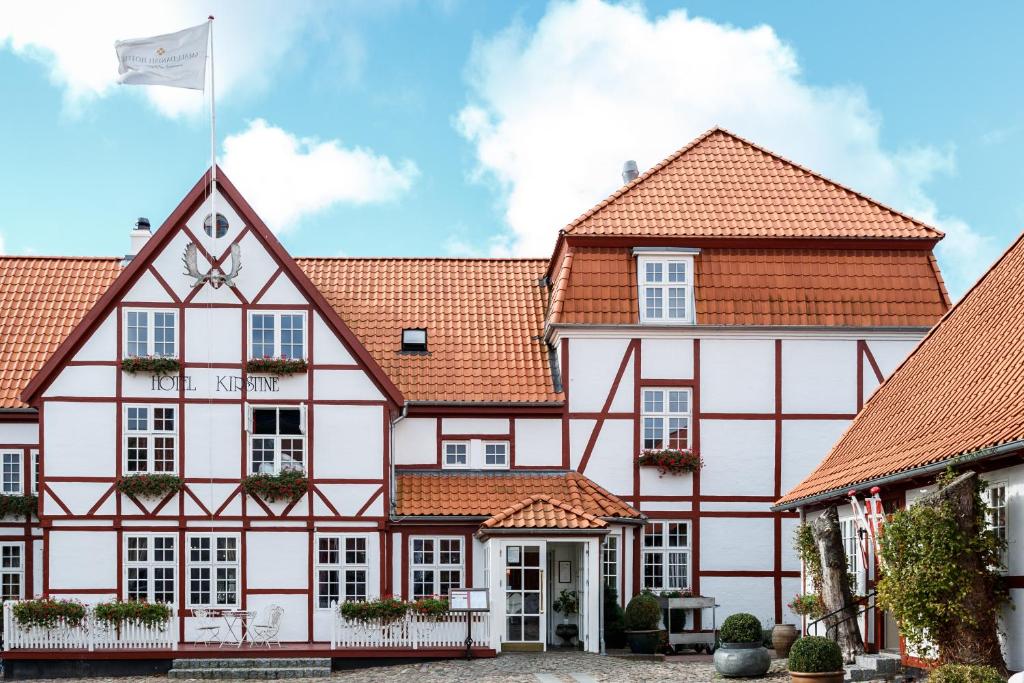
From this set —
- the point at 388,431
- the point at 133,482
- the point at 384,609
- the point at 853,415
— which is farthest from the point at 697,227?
the point at 133,482

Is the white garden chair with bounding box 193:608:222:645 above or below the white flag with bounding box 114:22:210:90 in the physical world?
below

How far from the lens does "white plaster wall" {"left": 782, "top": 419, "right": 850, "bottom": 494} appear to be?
30.8 meters

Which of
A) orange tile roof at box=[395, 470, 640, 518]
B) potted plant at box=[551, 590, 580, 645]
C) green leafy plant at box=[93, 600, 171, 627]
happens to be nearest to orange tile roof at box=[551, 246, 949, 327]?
orange tile roof at box=[395, 470, 640, 518]

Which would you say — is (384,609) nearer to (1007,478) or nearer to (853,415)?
(853,415)

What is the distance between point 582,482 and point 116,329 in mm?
10232

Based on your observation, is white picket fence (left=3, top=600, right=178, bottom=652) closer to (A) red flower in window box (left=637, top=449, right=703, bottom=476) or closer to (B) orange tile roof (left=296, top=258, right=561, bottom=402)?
(B) orange tile roof (left=296, top=258, right=561, bottom=402)

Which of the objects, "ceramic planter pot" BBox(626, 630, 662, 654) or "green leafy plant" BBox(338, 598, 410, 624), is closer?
"green leafy plant" BBox(338, 598, 410, 624)

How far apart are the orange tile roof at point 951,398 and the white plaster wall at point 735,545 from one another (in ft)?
15.6

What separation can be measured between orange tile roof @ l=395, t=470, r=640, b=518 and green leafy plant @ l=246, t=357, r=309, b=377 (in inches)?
135

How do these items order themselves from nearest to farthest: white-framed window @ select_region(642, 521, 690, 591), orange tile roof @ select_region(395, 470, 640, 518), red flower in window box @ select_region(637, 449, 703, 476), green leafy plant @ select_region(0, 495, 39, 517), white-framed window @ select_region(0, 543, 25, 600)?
orange tile roof @ select_region(395, 470, 640, 518), green leafy plant @ select_region(0, 495, 39, 517), white-framed window @ select_region(0, 543, 25, 600), red flower in window box @ select_region(637, 449, 703, 476), white-framed window @ select_region(642, 521, 690, 591)

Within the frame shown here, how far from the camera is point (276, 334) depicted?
2900 cm

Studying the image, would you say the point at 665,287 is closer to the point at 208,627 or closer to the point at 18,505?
the point at 208,627

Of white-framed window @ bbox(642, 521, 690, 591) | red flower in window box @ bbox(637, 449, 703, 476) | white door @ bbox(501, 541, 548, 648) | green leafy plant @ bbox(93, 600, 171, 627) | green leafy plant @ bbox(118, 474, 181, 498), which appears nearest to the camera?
green leafy plant @ bbox(93, 600, 171, 627)

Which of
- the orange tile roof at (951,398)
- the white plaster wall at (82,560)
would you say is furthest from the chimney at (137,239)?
the orange tile roof at (951,398)
